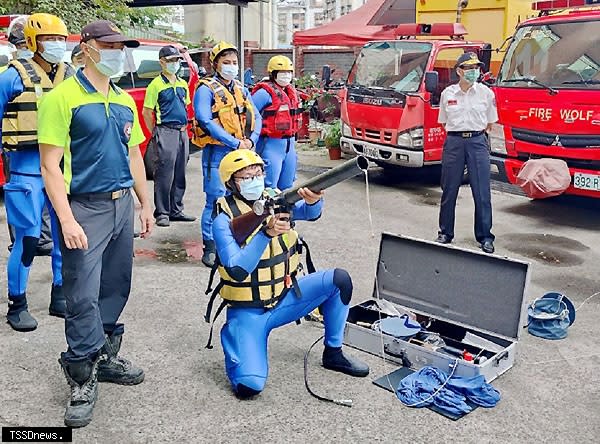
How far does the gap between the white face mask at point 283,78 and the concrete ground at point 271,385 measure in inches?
68.1

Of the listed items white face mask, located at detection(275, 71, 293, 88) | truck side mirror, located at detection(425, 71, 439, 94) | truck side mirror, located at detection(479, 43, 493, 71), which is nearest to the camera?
white face mask, located at detection(275, 71, 293, 88)

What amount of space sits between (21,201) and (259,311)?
1.93 m

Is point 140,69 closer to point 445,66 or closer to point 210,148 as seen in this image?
point 210,148

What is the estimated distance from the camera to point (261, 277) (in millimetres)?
3967

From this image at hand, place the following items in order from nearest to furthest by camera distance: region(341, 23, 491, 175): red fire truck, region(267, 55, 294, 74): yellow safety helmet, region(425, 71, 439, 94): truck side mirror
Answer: region(267, 55, 294, 74): yellow safety helmet → region(425, 71, 439, 94): truck side mirror → region(341, 23, 491, 175): red fire truck

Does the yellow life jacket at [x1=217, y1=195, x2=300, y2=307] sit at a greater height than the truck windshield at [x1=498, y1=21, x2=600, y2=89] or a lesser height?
lesser

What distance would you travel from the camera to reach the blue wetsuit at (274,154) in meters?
7.05

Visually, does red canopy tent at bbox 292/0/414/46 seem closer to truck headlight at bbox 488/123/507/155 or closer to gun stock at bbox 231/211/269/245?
truck headlight at bbox 488/123/507/155

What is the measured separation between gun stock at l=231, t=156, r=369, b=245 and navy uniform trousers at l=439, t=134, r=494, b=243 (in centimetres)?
363

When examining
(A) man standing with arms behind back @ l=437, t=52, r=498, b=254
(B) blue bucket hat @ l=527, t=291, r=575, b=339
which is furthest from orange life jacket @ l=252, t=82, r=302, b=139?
(B) blue bucket hat @ l=527, t=291, r=575, b=339

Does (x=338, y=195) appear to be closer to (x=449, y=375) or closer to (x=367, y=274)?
(x=367, y=274)

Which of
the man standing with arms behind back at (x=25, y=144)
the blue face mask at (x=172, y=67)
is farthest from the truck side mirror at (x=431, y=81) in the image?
the man standing with arms behind back at (x=25, y=144)

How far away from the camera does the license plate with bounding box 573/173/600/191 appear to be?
7.55m

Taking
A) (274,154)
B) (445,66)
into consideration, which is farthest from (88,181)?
(445,66)
